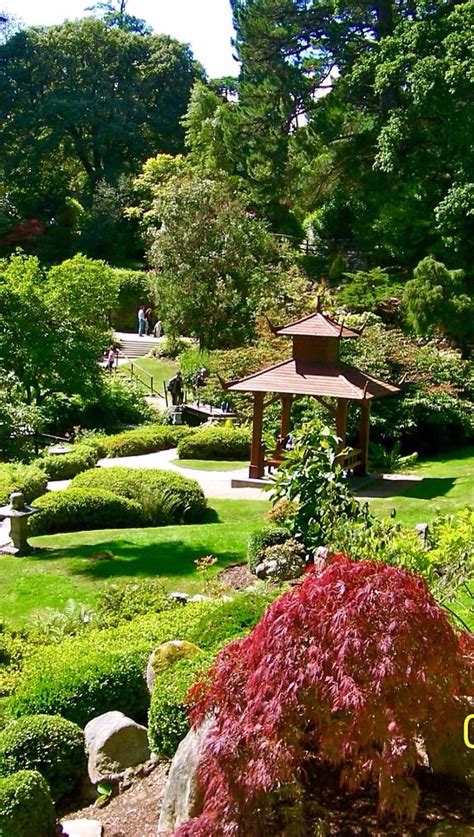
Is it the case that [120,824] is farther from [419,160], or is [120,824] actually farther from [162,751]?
[419,160]

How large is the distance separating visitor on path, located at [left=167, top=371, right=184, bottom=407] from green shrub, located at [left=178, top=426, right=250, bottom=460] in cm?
497

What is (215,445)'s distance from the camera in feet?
72.3

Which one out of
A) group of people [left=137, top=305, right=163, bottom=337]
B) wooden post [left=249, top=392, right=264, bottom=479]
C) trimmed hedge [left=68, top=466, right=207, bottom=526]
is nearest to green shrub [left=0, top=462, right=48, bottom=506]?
trimmed hedge [left=68, top=466, right=207, bottom=526]

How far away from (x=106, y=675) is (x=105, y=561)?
5.23 meters

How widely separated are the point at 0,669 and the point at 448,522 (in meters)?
4.71

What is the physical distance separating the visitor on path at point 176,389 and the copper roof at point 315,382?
10.2 m

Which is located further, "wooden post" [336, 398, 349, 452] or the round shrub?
"wooden post" [336, 398, 349, 452]

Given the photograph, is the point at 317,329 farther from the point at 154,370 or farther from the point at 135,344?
the point at 135,344

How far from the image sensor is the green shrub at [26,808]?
16.4 feet

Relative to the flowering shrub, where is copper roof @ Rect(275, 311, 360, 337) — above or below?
above

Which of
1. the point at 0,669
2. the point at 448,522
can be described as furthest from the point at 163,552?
the point at 448,522

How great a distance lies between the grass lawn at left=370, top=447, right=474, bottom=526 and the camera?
14.7 m

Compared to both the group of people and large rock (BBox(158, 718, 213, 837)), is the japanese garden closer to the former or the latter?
large rock (BBox(158, 718, 213, 837))

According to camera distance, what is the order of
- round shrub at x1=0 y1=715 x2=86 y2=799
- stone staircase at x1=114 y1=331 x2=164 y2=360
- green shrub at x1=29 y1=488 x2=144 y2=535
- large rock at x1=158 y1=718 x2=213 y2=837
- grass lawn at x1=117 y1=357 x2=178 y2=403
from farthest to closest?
stone staircase at x1=114 y1=331 x2=164 y2=360 → grass lawn at x1=117 y1=357 x2=178 y2=403 → green shrub at x1=29 y1=488 x2=144 y2=535 → round shrub at x1=0 y1=715 x2=86 y2=799 → large rock at x1=158 y1=718 x2=213 y2=837
